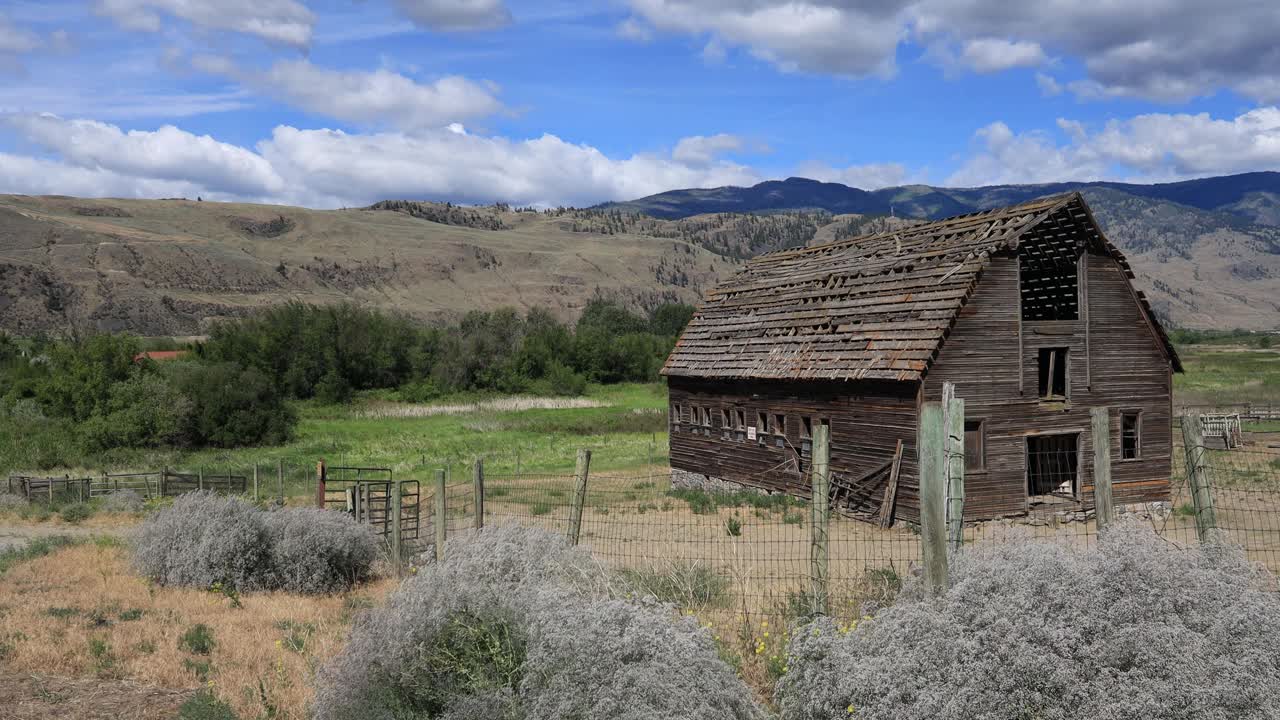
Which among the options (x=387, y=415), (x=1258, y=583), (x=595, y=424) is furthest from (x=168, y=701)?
(x=387, y=415)

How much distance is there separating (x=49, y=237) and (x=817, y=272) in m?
148

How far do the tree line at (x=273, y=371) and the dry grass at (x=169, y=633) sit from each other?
93.8ft

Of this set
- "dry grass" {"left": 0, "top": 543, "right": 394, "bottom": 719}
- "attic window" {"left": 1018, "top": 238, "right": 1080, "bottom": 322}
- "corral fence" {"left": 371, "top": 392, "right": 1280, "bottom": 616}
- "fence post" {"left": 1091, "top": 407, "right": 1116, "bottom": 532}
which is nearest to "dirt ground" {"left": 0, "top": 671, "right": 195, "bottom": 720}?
"dry grass" {"left": 0, "top": 543, "right": 394, "bottom": 719}

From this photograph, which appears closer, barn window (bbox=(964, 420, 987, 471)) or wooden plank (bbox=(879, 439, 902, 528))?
wooden plank (bbox=(879, 439, 902, 528))

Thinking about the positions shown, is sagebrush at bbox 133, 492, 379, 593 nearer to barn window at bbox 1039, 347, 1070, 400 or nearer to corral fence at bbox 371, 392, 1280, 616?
corral fence at bbox 371, 392, 1280, 616

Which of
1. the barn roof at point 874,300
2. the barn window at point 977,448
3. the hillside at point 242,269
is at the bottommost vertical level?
the barn window at point 977,448

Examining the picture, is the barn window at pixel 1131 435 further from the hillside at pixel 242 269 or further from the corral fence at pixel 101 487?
the hillside at pixel 242 269

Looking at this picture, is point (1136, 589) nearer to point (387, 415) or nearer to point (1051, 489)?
point (1051, 489)

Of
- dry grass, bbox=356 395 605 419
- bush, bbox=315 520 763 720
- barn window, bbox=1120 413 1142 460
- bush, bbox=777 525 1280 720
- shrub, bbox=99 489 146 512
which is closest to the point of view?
bush, bbox=777 525 1280 720

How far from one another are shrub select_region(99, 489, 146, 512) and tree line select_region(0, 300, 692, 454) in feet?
45.8

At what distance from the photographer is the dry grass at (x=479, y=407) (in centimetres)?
5444

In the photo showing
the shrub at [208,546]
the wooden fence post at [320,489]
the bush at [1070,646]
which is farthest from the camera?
the wooden fence post at [320,489]

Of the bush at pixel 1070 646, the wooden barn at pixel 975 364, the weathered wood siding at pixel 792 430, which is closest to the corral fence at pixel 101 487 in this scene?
the weathered wood siding at pixel 792 430

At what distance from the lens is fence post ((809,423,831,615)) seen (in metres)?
6.94
